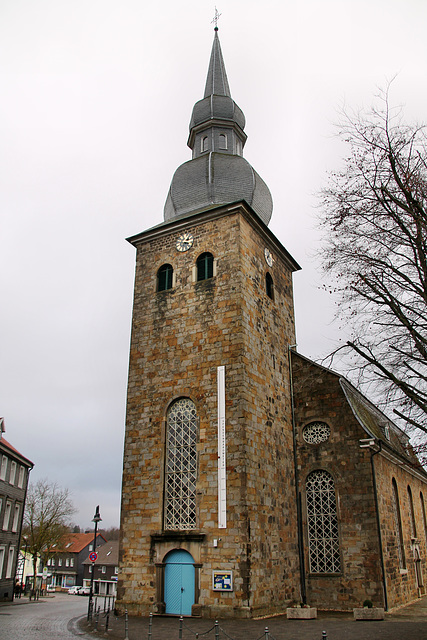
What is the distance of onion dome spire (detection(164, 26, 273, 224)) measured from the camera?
72.2 ft

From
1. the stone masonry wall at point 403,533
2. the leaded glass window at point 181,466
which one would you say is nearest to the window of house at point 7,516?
the leaded glass window at point 181,466

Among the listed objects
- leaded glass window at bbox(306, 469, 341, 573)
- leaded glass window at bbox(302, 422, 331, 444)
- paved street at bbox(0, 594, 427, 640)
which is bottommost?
paved street at bbox(0, 594, 427, 640)

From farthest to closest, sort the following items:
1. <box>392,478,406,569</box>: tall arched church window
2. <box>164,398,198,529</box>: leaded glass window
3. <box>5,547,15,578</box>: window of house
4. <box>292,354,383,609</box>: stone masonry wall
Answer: <box>5,547,15,578</box>: window of house, <box>392,478,406,569</box>: tall arched church window, <box>292,354,383,609</box>: stone masonry wall, <box>164,398,198,529</box>: leaded glass window

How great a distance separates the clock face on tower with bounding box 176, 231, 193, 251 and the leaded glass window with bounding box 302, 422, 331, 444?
27.2 ft

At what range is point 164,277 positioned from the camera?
21.1 meters

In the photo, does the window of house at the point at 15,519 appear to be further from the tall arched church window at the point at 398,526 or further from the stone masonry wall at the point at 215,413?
the tall arched church window at the point at 398,526

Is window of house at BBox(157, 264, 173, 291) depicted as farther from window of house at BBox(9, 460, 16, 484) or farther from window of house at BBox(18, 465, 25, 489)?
window of house at BBox(18, 465, 25, 489)

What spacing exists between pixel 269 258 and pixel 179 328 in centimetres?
516

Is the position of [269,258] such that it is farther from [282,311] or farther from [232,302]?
[232,302]

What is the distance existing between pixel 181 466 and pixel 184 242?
8547mm

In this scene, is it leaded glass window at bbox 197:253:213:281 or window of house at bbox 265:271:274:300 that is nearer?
leaded glass window at bbox 197:253:213:281

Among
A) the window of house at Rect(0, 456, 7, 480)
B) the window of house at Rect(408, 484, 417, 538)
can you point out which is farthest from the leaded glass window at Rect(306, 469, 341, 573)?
the window of house at Rect(0, 456, 7, 480)

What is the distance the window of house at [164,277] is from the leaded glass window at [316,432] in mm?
7570

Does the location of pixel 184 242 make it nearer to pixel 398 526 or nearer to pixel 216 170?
pixel 216 170
